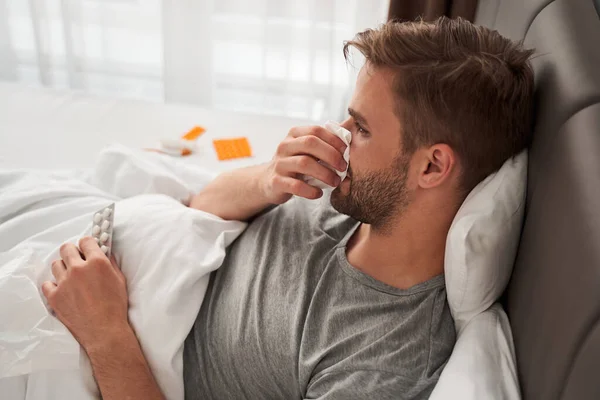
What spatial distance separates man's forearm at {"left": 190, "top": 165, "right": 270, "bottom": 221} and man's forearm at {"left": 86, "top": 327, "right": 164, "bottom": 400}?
385mm

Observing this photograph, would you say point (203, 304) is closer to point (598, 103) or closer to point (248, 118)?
point (598, 103)

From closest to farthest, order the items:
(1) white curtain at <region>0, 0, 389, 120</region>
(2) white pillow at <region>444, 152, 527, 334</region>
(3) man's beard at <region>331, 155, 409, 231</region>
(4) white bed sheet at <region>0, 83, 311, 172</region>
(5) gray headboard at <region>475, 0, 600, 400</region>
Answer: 1. (5) gray headboard at <region>475, 0, 600, 400</region>
2. (2) white pillow at <region>444, 152, 527, 334</region>
3. (3) man's beard at <region>331, 155, 409, 231</region>
4. (4) white bed sheet at <region>0, 83, 311, 172</region>
5. (1) white curtain at <region>0, 0, 389, 120</region>

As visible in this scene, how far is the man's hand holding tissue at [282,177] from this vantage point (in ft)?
4.37

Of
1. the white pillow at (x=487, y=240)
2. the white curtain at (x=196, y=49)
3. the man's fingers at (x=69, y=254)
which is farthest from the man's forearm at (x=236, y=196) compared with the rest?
the white curtain at (x=196, y=49)

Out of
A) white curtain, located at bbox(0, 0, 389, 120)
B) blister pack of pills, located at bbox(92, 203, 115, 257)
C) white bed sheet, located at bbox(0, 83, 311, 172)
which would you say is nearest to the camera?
blister pack of pills, located at bbox(92, 203, 115, 257)

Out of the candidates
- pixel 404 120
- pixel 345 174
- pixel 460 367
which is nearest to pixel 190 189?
pixel 345 174

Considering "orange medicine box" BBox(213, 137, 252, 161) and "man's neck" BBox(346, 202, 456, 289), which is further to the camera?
"orange medicine box" BBox(213, 137, 252, 161)

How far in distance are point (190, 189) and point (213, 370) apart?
1.80 ft

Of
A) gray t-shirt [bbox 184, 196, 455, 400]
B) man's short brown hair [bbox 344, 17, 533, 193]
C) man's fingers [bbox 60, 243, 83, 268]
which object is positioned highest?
man's short brown hair [bbox 344, 17, 533, 193]

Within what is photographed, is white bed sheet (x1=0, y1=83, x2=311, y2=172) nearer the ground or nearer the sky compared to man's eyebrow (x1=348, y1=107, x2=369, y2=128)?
nearer the ground

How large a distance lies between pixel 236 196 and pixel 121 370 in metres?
0.47

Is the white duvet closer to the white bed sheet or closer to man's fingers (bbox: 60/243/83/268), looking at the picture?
man's fingers (bbox: 60/243/83/268)

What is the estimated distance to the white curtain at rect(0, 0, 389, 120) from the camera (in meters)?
2.71

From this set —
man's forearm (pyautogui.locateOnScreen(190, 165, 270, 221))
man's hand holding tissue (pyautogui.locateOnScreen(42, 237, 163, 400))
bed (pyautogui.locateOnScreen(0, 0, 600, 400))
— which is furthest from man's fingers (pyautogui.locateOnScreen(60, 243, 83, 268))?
bed (pyautogui.locateOnScreen(0, 0, 600, 400))
